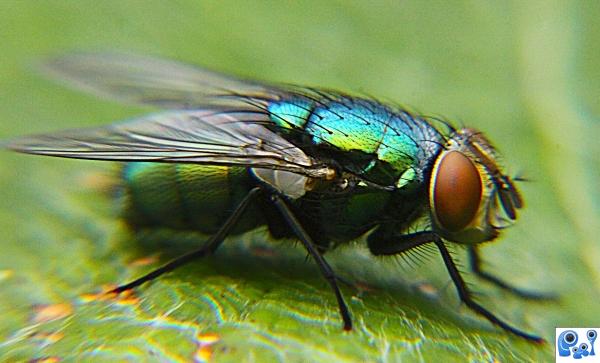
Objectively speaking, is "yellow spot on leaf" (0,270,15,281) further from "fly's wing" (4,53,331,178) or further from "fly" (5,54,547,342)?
"fly's wing" (4,53,331,178)

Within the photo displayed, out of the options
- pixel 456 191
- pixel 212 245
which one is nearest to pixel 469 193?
pixel 456 191

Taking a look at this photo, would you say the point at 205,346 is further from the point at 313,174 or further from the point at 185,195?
the point at 185,195

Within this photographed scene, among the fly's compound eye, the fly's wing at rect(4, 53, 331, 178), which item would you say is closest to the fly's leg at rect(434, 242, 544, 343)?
the fly's compound eye

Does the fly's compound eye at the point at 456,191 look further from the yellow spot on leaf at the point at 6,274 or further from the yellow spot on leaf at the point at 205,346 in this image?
the yellow spot on leaf at the point at 6,274

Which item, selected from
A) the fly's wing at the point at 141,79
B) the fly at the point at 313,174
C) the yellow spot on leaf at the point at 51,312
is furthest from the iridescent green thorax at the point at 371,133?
the yellow spot on leaf at the point at 51,312

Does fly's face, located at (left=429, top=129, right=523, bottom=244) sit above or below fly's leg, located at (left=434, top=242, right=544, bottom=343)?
above

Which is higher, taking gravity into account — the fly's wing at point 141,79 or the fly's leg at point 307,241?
the fly's wing at point 141,79
